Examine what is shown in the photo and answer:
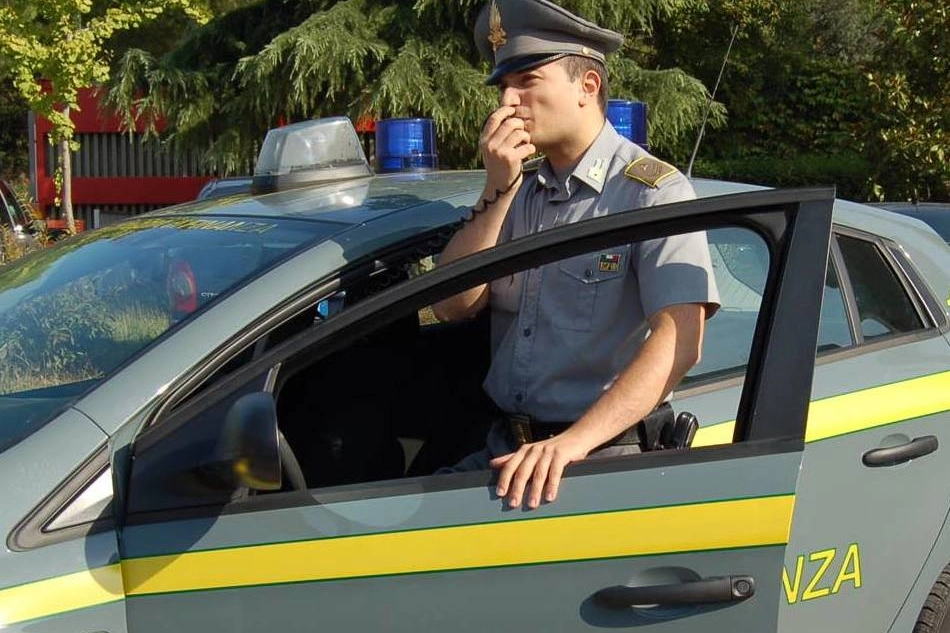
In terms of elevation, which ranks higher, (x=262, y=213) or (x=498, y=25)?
(x=498, y=25)

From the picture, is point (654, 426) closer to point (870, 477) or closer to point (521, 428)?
point (521, 428)

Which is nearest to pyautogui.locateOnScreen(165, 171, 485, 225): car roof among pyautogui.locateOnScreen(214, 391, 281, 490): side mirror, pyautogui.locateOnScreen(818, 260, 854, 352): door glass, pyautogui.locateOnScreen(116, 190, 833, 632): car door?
pyautogui.locateOnScreen(116, 190, 833, 632): car door

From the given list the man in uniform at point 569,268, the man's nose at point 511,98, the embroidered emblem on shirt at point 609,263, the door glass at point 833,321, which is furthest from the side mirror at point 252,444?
the door glass at point 833,321

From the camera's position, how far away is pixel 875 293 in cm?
290

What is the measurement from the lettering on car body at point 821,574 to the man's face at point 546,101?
0.94 meters

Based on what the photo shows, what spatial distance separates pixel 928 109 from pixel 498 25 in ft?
37.3

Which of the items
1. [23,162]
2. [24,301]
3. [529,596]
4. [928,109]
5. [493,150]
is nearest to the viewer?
[529,596]

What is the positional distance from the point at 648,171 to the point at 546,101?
248mm

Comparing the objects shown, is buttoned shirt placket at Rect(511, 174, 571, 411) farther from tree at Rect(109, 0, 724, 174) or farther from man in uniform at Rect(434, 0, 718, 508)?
tree at Rect(109, 0, 724, 174)

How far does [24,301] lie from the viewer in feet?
8.52

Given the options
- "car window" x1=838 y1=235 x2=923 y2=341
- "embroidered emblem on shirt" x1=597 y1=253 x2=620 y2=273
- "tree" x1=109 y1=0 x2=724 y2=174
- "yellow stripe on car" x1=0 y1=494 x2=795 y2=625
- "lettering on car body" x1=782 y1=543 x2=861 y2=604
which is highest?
"tree" x1=109 y1=0 x2=724 y2=174

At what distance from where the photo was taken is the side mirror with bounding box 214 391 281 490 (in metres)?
1.74

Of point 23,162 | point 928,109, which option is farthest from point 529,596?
point 23,162

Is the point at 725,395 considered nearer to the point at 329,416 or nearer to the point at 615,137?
the point at 615,137
